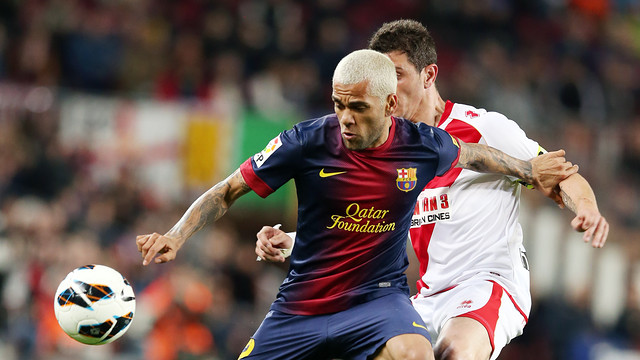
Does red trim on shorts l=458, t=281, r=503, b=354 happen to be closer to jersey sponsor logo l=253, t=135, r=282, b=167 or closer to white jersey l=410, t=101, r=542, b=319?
white jersey l=410, t=101, r=542, b=319

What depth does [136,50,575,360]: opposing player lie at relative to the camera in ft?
15.1

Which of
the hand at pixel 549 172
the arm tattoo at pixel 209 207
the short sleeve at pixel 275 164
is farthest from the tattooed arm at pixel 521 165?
the arm tattoo at pixel 209 207

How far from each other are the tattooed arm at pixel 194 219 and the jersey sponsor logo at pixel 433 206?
127 centimetres

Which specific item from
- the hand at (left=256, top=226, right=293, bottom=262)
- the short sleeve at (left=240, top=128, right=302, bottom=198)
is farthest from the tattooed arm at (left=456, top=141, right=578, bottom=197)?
the hand at (left=256, top=226, right=293, bottom=262)

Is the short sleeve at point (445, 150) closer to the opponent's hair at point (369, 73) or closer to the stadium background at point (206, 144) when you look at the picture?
the opponent's hair at point (369, 73)

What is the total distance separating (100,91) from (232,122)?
162 cm

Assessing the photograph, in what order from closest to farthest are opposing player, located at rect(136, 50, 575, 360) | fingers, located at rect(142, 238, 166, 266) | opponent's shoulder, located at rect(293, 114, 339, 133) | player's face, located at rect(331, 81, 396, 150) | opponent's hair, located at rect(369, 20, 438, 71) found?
fingers, located at rect(142, 238, 166, 266) < player's face, located at rect(331, 81, 396, 150) < opposing player, located at rect(136, 50, 575, 360) < opponent's shoulder, located at rect(293, 114, 339, 133) < opponent's hair, located at rect(369, 20, 438, 71)

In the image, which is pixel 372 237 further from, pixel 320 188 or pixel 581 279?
pixel 581 279

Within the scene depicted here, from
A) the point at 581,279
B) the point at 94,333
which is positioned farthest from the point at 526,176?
the point at 581,279

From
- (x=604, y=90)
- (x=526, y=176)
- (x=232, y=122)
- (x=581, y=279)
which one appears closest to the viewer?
(x=526, y=176)

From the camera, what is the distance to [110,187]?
10.3m

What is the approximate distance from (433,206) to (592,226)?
1042mm

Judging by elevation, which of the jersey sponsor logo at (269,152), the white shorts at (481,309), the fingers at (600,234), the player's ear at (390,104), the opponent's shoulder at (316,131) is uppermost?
the player's ear at (390,104)

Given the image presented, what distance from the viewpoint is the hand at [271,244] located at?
16.4 feet
